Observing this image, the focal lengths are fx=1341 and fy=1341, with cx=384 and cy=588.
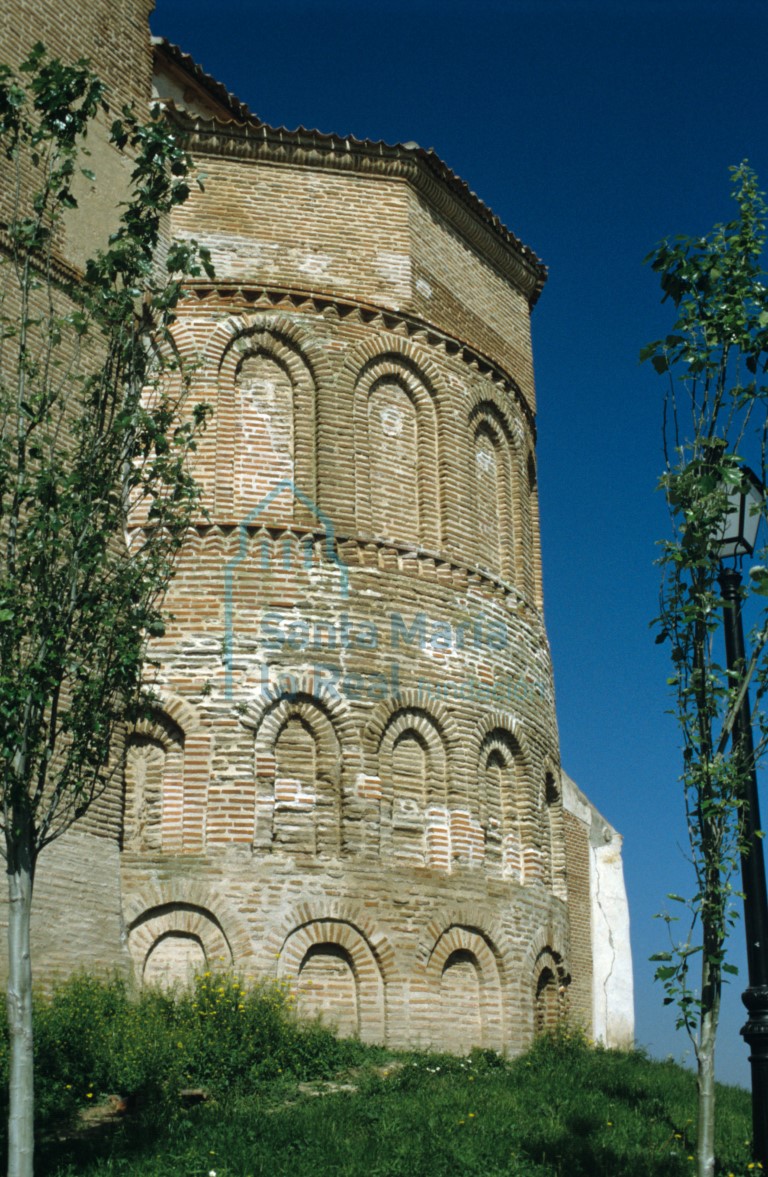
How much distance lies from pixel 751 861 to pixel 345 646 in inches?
277

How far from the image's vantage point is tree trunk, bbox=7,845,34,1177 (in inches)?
253

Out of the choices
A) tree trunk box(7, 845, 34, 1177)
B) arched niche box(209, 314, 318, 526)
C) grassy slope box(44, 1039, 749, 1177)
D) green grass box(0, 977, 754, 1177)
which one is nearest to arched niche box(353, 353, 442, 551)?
arched niche box(209, 314, 318, 526)

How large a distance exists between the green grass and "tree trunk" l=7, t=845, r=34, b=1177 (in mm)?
1347

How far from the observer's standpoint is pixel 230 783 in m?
12.8

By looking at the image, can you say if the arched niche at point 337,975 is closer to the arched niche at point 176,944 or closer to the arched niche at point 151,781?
the arched niche at point 176,944

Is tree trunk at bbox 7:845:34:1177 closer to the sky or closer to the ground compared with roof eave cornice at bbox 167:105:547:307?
closer to the ground

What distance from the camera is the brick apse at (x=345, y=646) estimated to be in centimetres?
1257

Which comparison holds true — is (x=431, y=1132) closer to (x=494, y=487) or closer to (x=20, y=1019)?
(x=20, y=1019)

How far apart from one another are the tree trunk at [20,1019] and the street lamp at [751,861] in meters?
3.63

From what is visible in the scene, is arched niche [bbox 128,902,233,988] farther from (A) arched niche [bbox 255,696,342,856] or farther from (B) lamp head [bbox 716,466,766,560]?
(B) lamp head [bbox 716,466,766,560]

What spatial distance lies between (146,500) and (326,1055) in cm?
590

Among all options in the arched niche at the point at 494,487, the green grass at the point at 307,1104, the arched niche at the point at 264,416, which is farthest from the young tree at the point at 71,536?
the arched niche at the point at 494,487

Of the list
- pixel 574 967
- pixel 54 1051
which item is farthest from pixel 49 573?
pixel 574 967

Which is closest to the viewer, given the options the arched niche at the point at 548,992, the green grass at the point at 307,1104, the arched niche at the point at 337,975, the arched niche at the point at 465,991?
the green grass at the point at 307,1104
